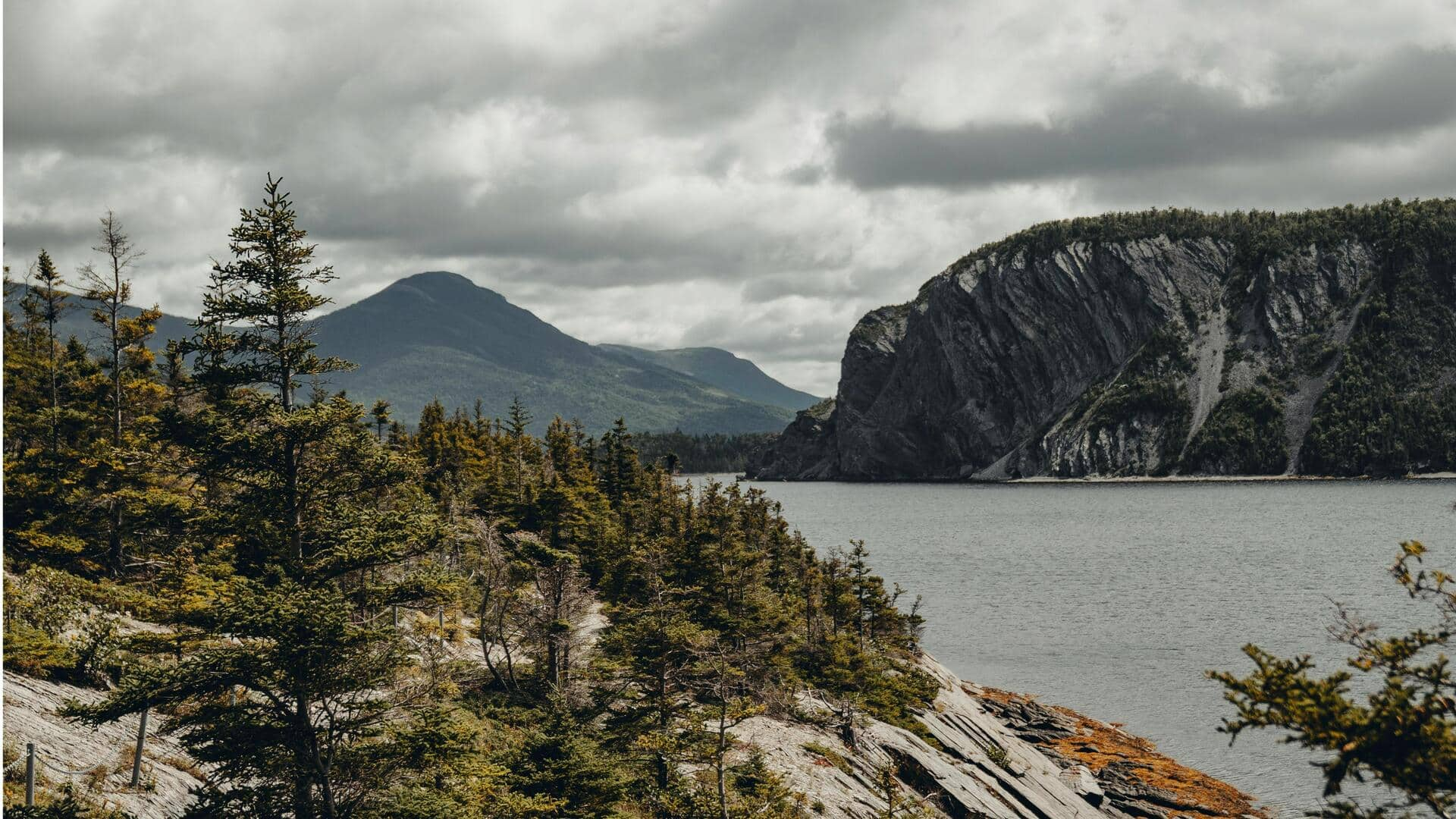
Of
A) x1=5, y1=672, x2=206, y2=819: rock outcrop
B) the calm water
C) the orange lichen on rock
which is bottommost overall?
the orange lichen on rock

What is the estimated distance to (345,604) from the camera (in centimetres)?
1822

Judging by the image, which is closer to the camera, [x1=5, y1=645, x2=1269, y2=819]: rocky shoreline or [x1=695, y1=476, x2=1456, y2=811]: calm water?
[x1=5, y1=645, x2=1269, y2=819]: rocky shoreline

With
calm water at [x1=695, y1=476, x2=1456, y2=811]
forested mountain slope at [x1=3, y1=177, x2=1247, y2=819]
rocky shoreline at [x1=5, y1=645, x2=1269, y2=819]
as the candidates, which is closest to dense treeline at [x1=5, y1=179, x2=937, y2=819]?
forested mountain slope at [x1=3, y1=177, x2=1247, y2=819]

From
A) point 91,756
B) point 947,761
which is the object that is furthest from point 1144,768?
point 91,756

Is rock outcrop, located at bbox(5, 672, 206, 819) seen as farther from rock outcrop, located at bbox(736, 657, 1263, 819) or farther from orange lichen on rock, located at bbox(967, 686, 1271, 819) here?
orange lichen on rock, located at bbox(967, 686, 1271, 819)

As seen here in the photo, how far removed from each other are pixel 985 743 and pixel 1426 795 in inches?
1514

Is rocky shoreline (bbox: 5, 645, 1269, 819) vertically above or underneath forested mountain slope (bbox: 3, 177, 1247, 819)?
underneath

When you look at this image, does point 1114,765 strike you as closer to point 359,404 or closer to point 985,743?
Result: point 985,743

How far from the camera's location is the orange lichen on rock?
1597 inches

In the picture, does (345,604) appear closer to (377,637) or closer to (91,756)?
(377,637)

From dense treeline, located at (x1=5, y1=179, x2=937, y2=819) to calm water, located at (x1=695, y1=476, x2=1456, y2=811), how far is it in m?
13.6

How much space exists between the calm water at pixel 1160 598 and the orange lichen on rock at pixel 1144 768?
4.12 ft

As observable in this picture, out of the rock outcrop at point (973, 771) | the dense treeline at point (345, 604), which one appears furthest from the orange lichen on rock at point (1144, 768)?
the dense treeline at point (345, 604)

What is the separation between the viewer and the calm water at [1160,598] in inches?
2121
